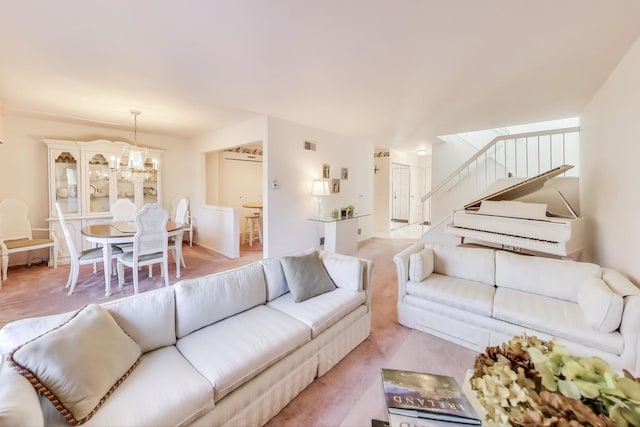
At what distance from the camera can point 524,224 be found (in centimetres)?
289

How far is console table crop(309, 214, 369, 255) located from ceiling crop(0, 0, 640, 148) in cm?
192

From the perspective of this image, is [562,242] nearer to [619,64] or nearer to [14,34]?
[619,64]

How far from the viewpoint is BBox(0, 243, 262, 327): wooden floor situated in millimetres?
2887

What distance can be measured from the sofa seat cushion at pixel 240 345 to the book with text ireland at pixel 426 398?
2.06 feet

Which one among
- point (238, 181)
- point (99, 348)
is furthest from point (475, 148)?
point (99, 348)

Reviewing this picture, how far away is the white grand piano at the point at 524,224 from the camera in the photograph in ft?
8.62

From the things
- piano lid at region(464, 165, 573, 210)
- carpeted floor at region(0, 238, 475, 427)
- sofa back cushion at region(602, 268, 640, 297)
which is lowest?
carpeted floor at region(0, 238, 475, 427)

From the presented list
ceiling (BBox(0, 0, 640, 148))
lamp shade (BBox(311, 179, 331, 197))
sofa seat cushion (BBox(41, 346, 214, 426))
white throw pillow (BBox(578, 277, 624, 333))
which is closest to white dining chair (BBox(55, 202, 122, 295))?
ceiling (BBox(0, 0, 640, 148))

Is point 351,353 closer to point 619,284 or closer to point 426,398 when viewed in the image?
point 426,398

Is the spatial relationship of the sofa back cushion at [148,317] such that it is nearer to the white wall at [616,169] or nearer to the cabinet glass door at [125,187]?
the white wall at [616,169]

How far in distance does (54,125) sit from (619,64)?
7590 millimetres

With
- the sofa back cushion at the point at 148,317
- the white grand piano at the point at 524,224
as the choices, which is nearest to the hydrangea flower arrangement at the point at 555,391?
the sofa back cushion at the point at 148,317

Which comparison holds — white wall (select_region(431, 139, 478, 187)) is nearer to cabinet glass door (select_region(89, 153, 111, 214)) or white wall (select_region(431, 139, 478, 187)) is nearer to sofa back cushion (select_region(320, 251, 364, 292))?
sofa back cushion (select_region(320, 251, 364, 292))

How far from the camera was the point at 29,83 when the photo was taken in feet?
9.40
